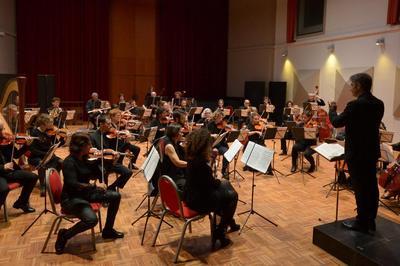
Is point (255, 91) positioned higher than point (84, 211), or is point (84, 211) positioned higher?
point (255, 91)

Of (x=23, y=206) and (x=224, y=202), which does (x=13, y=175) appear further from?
(x=224, y=202)

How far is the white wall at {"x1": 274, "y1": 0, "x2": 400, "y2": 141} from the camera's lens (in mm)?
10594

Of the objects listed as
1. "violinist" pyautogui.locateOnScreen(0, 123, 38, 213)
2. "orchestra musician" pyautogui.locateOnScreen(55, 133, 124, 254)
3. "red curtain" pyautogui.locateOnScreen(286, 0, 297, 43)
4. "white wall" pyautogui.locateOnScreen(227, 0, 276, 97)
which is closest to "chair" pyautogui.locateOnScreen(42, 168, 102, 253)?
"orchestra musician" pyautogui.locateOnScreen(55, 133, 124, 254)

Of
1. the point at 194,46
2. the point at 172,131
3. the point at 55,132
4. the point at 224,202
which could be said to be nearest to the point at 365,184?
the point at 224,202

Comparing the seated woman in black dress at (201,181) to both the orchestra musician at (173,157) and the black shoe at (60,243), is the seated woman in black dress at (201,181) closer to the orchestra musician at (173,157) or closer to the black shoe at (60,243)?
the orchestra musician at (173,157)

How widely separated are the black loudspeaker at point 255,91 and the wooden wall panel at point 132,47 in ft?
14.5

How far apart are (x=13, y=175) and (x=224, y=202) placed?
2.94 m

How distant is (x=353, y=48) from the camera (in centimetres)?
1179

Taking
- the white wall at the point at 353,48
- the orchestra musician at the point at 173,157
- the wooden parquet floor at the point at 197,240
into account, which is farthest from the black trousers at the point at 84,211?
the white wall at the point at 353,48

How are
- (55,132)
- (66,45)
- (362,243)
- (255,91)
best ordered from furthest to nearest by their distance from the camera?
(255,91) → (66,45) → (55,132) → (362,243)

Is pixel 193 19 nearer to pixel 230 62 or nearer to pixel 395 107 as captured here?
pixel 230 62

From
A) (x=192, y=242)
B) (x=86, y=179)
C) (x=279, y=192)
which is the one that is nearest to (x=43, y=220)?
(x=86, y=179)

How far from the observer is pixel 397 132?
10.5 m

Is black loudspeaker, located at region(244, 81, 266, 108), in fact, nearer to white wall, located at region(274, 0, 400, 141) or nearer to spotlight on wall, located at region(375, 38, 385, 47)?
white wall, located at region(274, 0, 400, 141)
